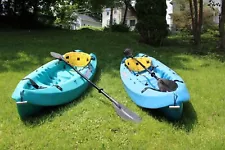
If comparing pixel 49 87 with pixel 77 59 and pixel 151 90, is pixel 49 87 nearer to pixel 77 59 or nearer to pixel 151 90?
pixel 151 90

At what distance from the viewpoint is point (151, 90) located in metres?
4.91

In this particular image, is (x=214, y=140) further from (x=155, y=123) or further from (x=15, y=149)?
(x=15, y=149)

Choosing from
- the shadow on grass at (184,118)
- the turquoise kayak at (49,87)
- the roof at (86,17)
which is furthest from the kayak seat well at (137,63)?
the roof at (86,17)

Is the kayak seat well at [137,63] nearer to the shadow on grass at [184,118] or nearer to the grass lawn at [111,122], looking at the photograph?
the grass lawn at [111,122]

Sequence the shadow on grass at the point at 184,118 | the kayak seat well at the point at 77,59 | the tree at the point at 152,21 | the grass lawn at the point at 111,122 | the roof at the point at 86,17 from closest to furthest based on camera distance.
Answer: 1. the grass lawn at the point at 111,122
2. the shadow on grass at the point at 184,118
3. the kayak seat well at the point at 77,59
4. the tree at the point at 152,21
5. the roof at the point at 86,17

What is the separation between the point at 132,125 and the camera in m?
4.63

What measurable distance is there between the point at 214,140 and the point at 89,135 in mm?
1831

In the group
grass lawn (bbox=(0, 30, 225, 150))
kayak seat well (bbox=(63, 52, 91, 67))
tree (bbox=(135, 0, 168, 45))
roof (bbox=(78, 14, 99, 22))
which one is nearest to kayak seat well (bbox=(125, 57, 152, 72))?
grass lawn (bbox=(0, 30, 225, 150))

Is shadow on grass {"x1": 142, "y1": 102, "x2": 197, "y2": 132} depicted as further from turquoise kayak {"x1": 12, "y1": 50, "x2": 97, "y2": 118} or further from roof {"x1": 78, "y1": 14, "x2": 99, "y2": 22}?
roof {"x1": 78, "y1": 14, "x2": 99, "y2": 22}

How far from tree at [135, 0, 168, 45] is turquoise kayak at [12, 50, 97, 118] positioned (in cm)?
406

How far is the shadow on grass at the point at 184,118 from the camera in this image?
4.69m

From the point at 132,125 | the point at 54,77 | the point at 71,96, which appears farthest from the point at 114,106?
the point at 54,77

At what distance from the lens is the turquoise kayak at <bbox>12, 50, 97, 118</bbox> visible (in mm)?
4633

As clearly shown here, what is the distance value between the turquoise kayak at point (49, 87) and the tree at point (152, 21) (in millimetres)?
4064
